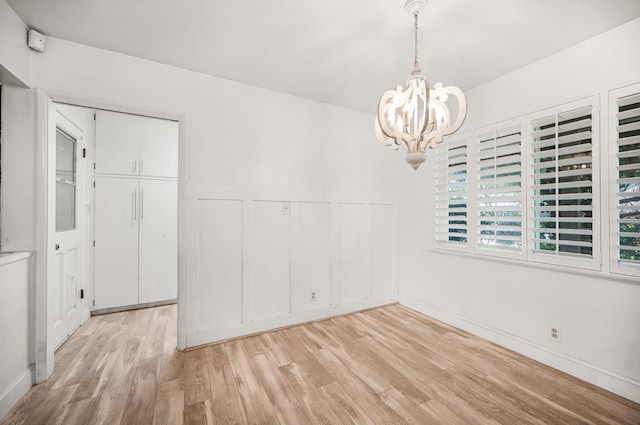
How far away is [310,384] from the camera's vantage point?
1.99 metres

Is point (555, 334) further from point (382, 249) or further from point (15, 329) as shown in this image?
point (15, 329)

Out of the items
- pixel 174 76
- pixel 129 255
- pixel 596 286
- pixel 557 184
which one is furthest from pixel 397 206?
pixel 129 255

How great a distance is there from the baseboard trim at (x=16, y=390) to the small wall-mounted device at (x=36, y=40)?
2.37 meters

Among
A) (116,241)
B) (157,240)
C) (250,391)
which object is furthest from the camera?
(157,240)

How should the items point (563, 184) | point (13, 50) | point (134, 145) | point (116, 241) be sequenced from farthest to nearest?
point (134, 145) → point (116, 241) → point (563, 184) → point (13, 50)

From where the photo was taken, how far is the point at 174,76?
2.51 metres

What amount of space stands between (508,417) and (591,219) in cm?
158

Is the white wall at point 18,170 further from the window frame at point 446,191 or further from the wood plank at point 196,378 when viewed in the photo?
the window frame at point 446,191

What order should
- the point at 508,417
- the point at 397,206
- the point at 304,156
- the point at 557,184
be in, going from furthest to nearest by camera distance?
the point at 397,206 → the point at 304,156 → the point at 557,184 → the point at 508,417

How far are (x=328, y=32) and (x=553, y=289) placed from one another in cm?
283

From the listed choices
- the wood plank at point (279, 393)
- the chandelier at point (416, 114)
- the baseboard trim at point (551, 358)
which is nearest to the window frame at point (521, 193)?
the baseboard trim at point (551, 358)

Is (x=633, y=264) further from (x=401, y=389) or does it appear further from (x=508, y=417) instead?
(x=401, y=389)

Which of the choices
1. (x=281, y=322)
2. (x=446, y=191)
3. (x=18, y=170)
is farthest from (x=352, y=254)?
(x=18, y=170)

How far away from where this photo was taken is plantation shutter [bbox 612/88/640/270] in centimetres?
185
